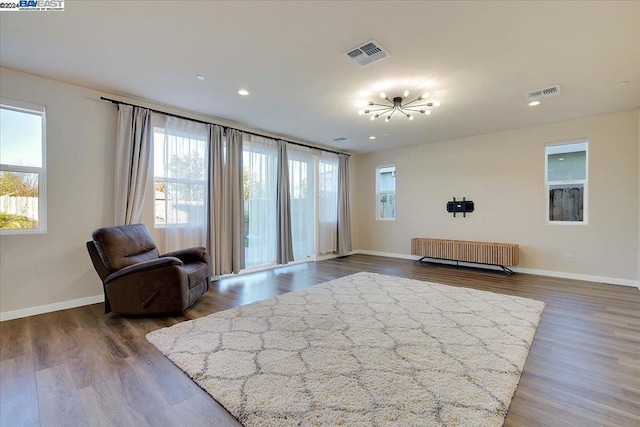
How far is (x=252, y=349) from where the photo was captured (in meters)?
2.31

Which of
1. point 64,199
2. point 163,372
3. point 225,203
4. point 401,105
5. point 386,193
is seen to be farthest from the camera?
point 386,193

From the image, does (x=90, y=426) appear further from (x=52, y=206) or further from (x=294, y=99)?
(x=294, y=99)

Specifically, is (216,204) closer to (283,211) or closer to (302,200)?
(283,211)

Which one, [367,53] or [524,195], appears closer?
[367,53]

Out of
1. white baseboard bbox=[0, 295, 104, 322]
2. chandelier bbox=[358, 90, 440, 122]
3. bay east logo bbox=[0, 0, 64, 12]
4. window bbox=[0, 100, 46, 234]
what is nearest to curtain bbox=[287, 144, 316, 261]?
chandelier bbox=[358, 90, 440, 122]

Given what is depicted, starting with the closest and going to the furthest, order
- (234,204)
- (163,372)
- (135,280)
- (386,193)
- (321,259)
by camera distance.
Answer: (163,372) < (135,280) < (234,204) < (321,259) < (386,193)

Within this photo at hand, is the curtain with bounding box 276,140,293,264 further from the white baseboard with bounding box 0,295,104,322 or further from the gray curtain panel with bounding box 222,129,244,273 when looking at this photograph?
the white baseboard with bounding box 0,295,104,322

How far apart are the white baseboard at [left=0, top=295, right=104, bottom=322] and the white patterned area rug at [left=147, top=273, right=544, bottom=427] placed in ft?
5.34

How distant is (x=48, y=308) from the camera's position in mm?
3244

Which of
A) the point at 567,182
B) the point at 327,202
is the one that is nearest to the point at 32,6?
the point at 327,202

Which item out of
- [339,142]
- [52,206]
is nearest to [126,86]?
[52,206]

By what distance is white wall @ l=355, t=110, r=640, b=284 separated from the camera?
4.37m

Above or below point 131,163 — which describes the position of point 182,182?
below

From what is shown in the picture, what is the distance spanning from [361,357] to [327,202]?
4.89 meters
